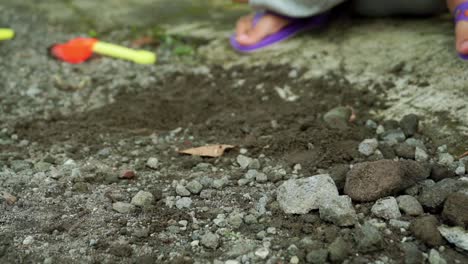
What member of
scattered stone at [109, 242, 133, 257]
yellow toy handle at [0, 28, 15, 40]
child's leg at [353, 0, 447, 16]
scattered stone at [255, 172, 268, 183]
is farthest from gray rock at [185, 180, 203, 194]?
yellow toy handle at [0, 28, 15, 40]

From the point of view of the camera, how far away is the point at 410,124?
150cm

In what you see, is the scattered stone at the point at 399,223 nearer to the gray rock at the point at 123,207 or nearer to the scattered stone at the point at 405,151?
the scattered stone at the point at 405,151

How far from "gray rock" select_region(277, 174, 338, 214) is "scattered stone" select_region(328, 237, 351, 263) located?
13 cm

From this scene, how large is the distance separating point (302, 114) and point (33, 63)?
1170 mm

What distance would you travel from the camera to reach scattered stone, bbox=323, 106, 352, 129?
5.23 feet

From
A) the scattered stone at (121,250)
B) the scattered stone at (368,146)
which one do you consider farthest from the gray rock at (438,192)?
the scattered stone at (121,250)

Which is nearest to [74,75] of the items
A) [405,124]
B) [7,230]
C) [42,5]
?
[42,5]

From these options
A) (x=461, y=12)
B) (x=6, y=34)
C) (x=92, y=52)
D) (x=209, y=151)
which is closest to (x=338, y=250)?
(x=209, y=151)

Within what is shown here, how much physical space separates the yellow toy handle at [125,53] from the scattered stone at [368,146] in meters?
1.05

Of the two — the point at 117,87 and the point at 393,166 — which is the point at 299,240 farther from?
the point at 117,87

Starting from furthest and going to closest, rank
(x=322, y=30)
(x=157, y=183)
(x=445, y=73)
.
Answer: (x=322, y=30)
(x=445, y=73)
(x=157, y=183)

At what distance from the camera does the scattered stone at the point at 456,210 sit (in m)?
1.11

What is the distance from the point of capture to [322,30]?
2.20 m

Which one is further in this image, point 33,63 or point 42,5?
point 42,5
